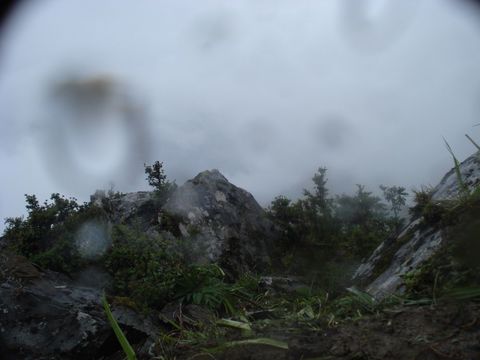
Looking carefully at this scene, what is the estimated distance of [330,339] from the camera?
7.75ft

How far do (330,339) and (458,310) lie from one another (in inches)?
27.1

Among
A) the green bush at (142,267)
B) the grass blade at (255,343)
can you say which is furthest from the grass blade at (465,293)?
the green bush at (142,267)

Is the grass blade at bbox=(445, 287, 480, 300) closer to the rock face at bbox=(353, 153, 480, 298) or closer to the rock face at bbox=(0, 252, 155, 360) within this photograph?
the rock face at bbox=(353, 153, 480, 298)

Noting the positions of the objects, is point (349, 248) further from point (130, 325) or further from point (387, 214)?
point (130, 325)

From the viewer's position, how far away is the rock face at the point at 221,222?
10008 mm

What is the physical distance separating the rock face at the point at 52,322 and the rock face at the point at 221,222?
3.18m

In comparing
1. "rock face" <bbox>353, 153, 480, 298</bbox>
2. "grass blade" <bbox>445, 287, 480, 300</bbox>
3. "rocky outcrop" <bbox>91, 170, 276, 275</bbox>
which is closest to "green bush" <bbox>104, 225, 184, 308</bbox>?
"rocky outcrop" <bbox>91, 170, 276, 275</bbox>

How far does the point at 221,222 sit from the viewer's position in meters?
11.2

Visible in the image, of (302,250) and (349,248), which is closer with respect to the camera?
(349,248)

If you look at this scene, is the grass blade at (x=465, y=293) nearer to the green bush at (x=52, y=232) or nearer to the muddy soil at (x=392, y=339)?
the muddy soil at (x=392, y=339)

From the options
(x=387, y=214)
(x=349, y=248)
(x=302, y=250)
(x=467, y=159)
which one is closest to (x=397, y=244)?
(x=467, y=159)

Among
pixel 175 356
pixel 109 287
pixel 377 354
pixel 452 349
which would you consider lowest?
pixel 452 349

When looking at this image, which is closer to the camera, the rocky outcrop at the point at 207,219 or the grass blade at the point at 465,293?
the grass blade at the point at 465,293

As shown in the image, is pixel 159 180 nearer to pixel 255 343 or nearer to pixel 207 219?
pixel 207 219
